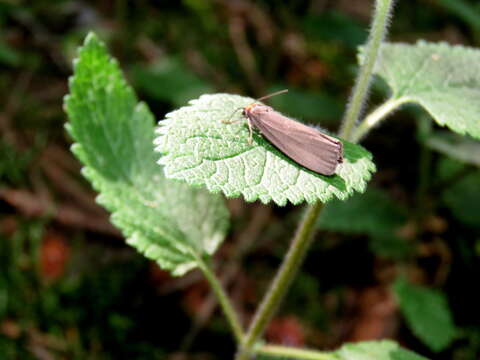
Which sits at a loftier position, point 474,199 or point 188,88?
point 188,88

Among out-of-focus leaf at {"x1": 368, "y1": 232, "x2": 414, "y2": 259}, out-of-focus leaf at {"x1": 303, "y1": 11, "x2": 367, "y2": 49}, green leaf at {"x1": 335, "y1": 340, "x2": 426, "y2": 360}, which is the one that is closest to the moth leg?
green leaf at {"x1": 335, "y1": 340, "x2": 426, "y2": 360}

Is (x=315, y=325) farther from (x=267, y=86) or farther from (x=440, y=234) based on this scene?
(x=267, y=86)

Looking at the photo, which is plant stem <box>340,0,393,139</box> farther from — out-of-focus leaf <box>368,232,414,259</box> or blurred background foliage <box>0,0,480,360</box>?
out-of-focus leaf <box>368,232,414,259</box>

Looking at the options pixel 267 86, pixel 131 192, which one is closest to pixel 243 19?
pixel 267 86

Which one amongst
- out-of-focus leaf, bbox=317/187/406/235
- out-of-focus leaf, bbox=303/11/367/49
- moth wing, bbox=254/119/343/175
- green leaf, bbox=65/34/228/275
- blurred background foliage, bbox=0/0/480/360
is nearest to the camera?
moth wing, bbox=254/119/343/175

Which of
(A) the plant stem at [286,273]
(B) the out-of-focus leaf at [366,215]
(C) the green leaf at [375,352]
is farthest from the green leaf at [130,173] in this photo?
(B) the out-of-focus leaf at [366,215]
